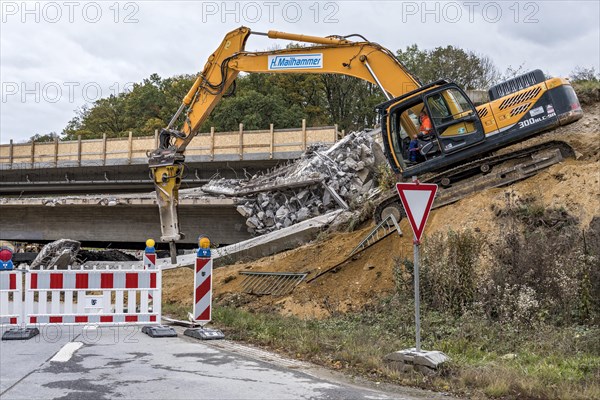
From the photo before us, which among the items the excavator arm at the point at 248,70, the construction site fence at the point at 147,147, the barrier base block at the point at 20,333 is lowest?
the barrier base block at the point at 20,333

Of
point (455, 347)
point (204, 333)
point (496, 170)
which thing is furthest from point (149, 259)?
point (496, 170)

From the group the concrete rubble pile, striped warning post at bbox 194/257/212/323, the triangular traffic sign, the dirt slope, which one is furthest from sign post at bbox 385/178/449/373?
the concrete rubble pile

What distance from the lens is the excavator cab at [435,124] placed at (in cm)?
1448

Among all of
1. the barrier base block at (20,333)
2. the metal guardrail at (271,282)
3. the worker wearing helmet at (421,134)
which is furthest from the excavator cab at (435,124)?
the barrier base block at (20,333)

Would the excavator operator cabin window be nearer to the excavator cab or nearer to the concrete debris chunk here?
the excavator cab

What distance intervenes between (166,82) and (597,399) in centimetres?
5432

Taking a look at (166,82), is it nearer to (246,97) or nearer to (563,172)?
(246,97)

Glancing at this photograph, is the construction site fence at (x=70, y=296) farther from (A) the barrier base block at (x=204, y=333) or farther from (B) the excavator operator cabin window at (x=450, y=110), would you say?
(B) the excavator operator cabin window at (x=450, y=110)

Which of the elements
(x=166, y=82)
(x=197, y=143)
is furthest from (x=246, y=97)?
(x=166, y=82)

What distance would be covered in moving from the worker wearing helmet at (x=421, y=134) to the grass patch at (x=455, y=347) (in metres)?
4.65

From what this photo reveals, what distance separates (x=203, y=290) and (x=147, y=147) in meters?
24.2

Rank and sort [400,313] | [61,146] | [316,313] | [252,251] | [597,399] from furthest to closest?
[61,146] → [252,251] → [316,313] → [400,313] → [597,399]

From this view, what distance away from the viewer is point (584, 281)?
32.7 feet

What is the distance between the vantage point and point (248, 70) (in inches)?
663
